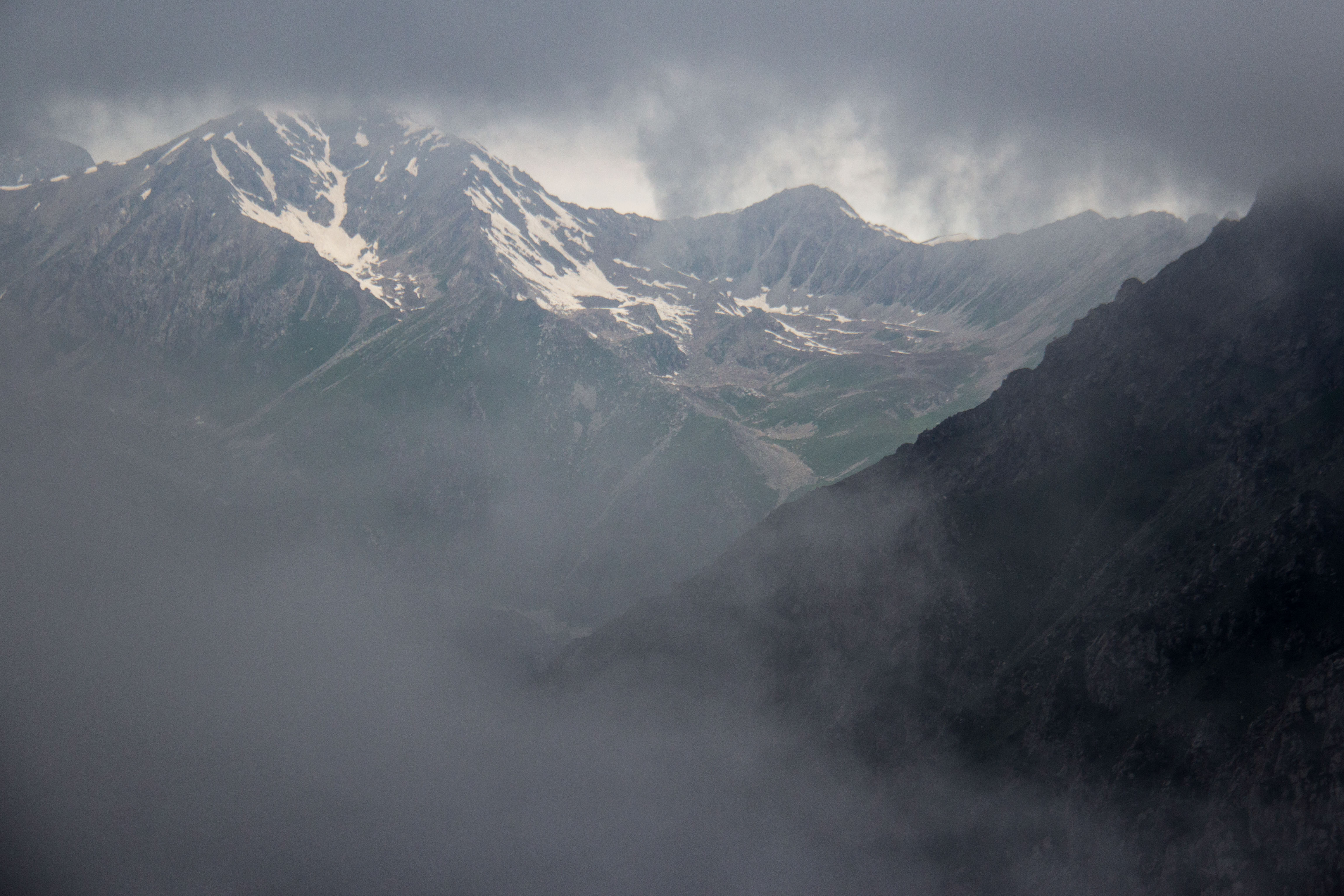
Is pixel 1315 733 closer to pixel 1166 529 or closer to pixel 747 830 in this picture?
pixel 1166 529

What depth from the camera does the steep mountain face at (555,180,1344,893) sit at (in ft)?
343

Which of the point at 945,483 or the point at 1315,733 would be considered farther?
the point at 945,483

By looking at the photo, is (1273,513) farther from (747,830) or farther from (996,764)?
(747,830)

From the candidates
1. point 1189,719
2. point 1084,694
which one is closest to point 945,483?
point 1084,694

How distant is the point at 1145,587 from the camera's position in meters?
133

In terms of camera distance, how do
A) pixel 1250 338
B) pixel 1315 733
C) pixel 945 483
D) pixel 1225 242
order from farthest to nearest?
pixel 945 483 < pixel 1225 242 < pixel 1250 338 < pixel 1315 733

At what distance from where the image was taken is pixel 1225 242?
551ft

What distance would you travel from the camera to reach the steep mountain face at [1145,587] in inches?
4112

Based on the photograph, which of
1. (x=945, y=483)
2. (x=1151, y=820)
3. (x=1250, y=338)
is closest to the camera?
(x=1151, y=820)

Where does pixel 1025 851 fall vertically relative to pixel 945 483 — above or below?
below

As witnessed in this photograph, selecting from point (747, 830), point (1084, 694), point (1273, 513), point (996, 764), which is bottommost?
point (747, 830)

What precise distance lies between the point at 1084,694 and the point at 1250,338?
69.6m

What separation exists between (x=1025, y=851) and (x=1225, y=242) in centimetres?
11857

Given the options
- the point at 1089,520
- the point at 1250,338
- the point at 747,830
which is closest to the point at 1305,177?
the point at 1250,338
